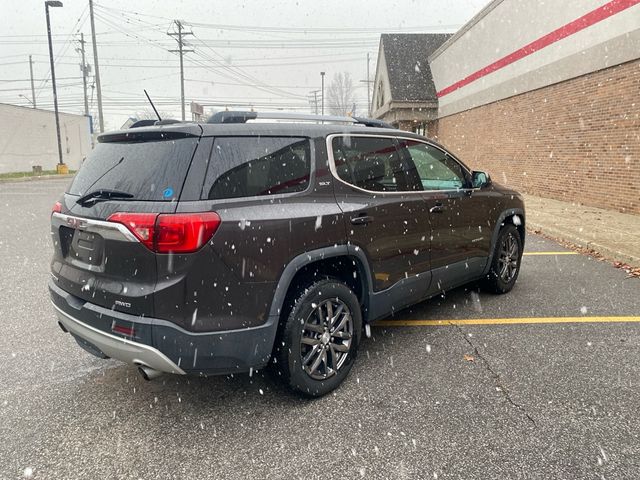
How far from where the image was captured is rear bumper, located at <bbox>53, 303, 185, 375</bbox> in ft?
8.14

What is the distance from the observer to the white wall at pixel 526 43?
32.5 ft

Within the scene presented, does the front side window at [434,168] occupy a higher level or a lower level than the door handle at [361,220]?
higher

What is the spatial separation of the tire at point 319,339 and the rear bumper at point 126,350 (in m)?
0.65

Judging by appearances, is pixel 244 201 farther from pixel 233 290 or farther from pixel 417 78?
pixel 417 78

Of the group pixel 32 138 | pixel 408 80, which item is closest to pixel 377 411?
pixel 408 80

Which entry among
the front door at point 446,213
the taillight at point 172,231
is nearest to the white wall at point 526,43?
the front door at point 446,213

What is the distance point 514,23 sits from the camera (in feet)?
48.7

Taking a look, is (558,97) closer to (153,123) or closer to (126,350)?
(153,123)

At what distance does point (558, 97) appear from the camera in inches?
489

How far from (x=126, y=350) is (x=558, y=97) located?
13188 mm

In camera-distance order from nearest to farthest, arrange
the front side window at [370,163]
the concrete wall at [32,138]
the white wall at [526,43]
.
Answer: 1. the front side window at [370,163]
2. the white wall at [526,43]
3. the concrete wall at [32,138]

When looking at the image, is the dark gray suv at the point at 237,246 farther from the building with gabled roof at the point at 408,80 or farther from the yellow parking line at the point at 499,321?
the building with gabled roof at the point at 408,80

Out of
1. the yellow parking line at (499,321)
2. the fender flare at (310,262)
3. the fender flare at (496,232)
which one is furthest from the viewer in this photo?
the fender flare at (496,232)

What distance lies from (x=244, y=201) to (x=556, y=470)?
217 centimetres
